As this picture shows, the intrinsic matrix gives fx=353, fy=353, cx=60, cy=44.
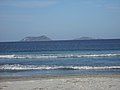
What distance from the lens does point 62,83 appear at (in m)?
19.9

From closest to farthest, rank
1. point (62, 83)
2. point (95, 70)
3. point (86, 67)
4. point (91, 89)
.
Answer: point (91, 89), point (62, 83), point (95, 70), point (86, 67)

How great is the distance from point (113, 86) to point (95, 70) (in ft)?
36.5

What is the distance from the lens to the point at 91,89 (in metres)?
17.1

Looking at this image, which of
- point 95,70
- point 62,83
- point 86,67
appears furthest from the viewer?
point 86,67

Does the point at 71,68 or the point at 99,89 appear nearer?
the point at 99,89

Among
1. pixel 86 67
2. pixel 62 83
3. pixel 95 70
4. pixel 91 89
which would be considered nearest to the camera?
pixel 91 89

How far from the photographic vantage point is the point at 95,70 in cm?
2928

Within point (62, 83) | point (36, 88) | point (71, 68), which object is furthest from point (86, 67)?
point (36, 88)

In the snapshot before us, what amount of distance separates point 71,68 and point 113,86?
42.6 feet

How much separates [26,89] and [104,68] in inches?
540

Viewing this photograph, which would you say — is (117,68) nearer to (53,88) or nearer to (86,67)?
(86,67)

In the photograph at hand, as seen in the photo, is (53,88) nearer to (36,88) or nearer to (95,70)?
(36,88)

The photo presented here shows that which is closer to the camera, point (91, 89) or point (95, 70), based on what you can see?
point (91, 89)

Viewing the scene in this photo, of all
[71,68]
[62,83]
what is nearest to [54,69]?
[71,68]
